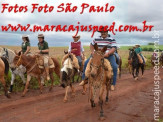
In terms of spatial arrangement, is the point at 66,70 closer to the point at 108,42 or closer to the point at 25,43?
the point at 108,42

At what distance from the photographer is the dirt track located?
5719mm

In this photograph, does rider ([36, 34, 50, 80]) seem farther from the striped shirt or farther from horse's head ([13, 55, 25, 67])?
the striped shirt

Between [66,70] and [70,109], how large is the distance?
210cm

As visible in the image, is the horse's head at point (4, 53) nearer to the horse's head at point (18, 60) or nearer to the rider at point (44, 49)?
the horse's head at point (18, 60)

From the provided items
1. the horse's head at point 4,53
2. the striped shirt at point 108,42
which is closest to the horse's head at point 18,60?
the horse's head at point 4,53

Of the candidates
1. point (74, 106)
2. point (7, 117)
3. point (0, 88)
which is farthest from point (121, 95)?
point (0, 88)

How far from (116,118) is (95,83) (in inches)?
52.2

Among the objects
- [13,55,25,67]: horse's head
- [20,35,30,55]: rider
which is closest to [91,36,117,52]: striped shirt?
[13,55,25,67]: horse's head

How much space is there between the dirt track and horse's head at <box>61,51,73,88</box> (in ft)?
2.71

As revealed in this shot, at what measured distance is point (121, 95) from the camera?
28.9 feet

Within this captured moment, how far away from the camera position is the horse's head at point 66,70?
805 centimetres

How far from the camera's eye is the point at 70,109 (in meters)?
6.61

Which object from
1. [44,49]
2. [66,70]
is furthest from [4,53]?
[66,70]

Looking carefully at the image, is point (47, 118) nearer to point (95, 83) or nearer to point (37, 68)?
point (95, 83)
